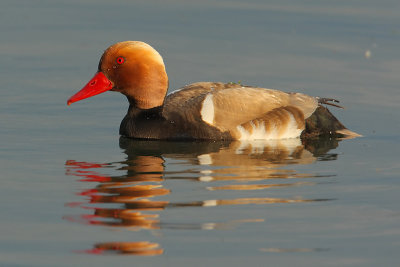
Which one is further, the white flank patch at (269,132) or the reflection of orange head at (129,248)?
the white flank patch at (269,132)

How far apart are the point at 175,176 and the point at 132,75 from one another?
8.24 ft

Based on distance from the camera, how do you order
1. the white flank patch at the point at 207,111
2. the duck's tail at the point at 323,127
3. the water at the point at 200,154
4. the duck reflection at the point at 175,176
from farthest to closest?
the duck's tail at the point at 323,127 < the white flank patch at the point at 207,111 < the duck reflection at the point at 175,176 < the water at the point at 200,154

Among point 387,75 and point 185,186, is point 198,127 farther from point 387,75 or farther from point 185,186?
point 387,75

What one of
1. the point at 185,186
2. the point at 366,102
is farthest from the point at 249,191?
the point at 366,102

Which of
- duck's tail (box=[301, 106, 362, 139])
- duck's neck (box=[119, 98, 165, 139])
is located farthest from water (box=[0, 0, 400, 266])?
duck's tail (box=[301, 106, 362, 139])

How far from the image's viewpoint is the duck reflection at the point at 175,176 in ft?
25.9

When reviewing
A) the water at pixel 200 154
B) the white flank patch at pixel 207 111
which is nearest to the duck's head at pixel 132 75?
the water at pixel 200 154

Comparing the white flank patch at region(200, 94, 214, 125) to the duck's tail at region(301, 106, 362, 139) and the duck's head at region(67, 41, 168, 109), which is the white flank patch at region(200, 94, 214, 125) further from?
the duck's tail at region(301, 106, 362, 139)

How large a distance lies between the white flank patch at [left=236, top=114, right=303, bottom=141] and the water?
24cm

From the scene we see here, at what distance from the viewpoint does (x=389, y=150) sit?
11.0m

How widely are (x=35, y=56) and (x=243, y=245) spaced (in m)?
8.17

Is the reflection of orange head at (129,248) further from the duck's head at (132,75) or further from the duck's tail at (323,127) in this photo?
the duck's tail at (323,127)

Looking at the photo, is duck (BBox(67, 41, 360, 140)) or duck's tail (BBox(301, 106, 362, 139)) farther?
duck's tail (BBox(301, 106, 362, 139))

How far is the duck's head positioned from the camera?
11766mm
